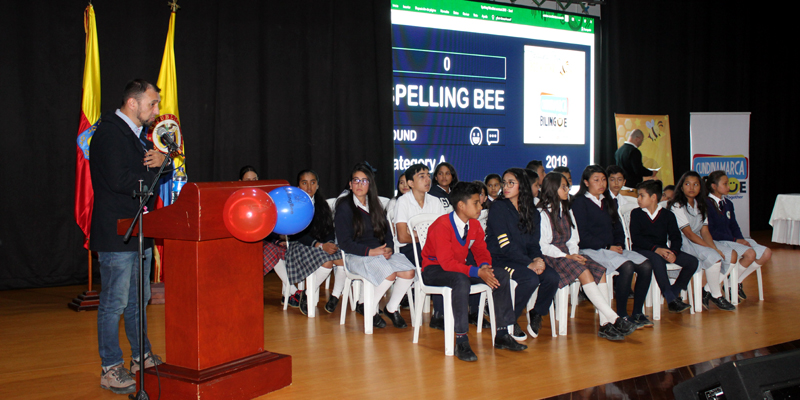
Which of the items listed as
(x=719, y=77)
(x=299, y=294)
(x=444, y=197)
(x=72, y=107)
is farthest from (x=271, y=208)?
(x=719, y=77)

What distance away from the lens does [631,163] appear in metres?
7.77

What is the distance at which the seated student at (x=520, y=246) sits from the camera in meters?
3.66

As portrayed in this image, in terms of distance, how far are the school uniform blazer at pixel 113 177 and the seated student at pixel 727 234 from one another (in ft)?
14.2

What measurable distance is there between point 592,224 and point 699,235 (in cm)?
128

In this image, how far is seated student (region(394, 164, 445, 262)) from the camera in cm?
412

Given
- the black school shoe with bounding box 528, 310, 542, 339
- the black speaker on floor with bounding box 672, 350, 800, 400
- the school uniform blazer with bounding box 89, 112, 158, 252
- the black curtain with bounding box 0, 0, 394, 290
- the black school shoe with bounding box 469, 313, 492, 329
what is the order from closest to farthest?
the black speaker on floor with bounding box 672, 350, 800, 400
the school uniform blazer with bounding box 89, 112, 158, 252
the black school shoe with bounding box 528, 310, 542, 339
the black school shoe with bounding box 469, 313, 492, 329
the black curtain with bounding box 0, 0, 394, 290

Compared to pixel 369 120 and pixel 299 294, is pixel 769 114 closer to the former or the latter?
pixel 369 120

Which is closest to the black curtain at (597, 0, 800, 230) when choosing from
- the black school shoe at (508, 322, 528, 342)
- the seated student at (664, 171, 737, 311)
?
the seated student at (664, 171, 737, 311)

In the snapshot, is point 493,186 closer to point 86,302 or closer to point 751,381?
point 86,302

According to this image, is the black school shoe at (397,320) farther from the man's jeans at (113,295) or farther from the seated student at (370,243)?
the man's jeans at (113,295)

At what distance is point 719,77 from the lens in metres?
9.37

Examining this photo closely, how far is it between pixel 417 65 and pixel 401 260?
10.6 ft

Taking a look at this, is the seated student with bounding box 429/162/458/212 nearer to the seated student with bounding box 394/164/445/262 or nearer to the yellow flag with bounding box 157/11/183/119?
the seated student with bounding box 394/164/445/262

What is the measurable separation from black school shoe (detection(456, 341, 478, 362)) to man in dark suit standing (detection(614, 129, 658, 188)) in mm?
5295
